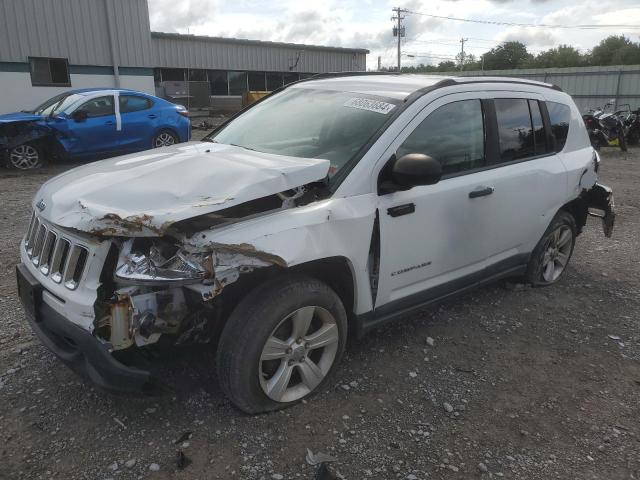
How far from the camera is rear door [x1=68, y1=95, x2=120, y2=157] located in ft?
32.7

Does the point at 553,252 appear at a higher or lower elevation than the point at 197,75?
lower


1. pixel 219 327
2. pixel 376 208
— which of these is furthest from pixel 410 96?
pixel 219 327

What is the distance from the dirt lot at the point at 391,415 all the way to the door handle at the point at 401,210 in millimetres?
1002

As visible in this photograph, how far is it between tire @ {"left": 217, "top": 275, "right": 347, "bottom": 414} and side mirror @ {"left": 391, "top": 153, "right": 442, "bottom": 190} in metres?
0.71

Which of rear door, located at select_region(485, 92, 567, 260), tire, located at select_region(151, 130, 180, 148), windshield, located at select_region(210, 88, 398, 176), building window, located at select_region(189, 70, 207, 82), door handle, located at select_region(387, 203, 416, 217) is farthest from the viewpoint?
building window, located at select_region(189, 70, 207, 82)

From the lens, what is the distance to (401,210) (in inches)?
116

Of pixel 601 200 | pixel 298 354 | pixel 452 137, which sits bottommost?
pixel 298 354

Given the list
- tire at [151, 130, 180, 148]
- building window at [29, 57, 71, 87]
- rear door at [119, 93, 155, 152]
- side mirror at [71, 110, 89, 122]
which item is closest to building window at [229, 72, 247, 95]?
building window at [29, 57, 71, 87]

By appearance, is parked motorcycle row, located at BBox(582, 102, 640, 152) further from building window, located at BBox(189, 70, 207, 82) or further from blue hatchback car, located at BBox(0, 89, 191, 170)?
building window, located at BBox(189, 70, 207, 82)

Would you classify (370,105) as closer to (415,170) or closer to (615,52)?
(415,170)

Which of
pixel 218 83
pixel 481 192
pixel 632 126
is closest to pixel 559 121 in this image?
pixel 481 192

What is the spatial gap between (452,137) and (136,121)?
8.95 meters

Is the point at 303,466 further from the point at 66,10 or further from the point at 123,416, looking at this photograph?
the point at 66,10

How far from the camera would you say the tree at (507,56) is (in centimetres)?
7575
